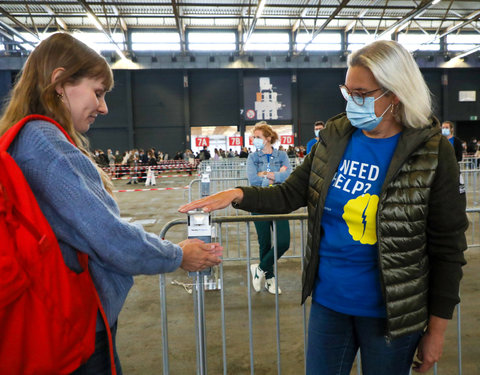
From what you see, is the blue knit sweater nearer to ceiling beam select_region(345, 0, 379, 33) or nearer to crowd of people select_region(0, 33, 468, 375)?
crowd of people select_region(0, 33, 468, 375)

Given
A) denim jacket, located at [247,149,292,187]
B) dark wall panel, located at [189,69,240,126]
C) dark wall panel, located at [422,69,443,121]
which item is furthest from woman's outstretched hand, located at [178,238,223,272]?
dark wall panel, located at [422,69,443,121]

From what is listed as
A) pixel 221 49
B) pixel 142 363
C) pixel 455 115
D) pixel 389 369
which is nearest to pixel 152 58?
pixel 221 49

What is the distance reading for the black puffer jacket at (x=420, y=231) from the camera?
1423mm

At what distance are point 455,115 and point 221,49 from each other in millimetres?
17633

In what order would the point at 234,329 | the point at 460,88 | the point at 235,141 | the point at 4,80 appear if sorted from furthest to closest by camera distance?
the point at 460,88
the point at 235,141
the point at 4,80
the point at 234,329

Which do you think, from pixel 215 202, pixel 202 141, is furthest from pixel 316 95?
pixel 215 202

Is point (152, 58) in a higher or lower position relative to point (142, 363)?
higher

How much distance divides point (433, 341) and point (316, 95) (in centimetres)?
2710

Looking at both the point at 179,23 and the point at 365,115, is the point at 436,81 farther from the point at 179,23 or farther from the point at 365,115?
the point at 365,115

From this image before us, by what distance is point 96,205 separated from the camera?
1147 mm

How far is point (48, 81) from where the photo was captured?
1.25 metres

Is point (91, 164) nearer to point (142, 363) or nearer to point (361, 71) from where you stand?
point (361, 71)

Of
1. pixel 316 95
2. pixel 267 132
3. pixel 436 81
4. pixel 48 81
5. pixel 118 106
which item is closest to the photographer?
pixel 48 81

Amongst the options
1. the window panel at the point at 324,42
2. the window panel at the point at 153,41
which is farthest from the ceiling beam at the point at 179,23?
the window panel at the point at 324,42
